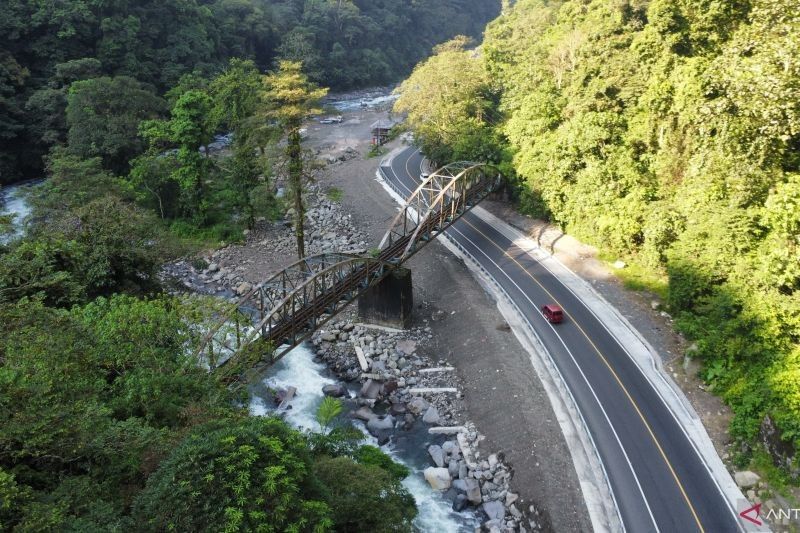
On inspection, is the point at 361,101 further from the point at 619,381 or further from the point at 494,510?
the point at 494,510

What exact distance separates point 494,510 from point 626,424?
8.56 m

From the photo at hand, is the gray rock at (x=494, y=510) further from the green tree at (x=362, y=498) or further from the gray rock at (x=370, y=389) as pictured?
the gray rock at (x=370, y=389)

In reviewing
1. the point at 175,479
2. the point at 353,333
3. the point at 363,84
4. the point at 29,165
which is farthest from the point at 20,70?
the point at 363,84

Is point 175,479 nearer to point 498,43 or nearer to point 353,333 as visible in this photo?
point 353,333

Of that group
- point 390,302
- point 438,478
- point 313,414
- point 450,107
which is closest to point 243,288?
point 390,302

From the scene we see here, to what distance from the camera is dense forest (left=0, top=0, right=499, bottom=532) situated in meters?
12.4

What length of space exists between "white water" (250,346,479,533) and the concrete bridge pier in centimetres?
547

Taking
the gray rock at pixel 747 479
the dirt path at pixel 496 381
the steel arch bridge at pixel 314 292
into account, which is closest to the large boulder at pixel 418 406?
the dirt path at pixel 496 381

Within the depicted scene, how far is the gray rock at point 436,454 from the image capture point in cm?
2595

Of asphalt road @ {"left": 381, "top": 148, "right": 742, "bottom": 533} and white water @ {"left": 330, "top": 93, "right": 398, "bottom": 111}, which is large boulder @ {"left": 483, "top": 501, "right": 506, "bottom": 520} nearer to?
asphalt road @ {"left": 381, "top": 148, "right": 742, "bottom": 533}

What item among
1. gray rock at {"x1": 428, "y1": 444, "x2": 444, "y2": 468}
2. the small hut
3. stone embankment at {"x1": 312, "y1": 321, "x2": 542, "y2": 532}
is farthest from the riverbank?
the small hut

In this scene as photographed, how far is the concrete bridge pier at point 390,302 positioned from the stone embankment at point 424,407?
784 mm

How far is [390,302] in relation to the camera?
3697cm

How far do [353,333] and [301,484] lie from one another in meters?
23.8
